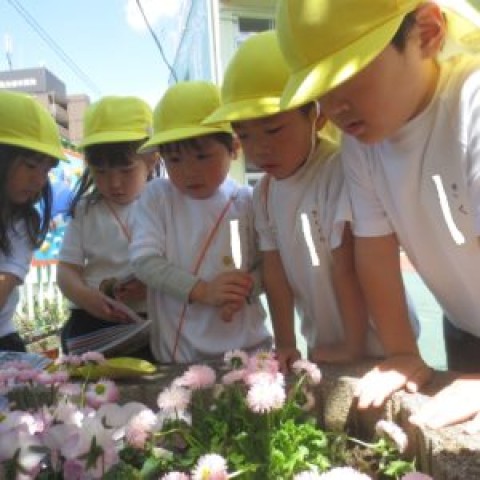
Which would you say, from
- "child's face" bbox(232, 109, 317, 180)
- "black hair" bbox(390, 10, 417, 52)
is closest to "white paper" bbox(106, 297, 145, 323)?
"child's face" bbox(232, 109, 317, 180)

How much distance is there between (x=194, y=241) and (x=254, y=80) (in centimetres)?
51

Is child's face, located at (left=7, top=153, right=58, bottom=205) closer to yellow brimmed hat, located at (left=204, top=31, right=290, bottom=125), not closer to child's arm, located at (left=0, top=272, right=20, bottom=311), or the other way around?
child's arm, located at (left=0, top=272, right=20, bottom=311)

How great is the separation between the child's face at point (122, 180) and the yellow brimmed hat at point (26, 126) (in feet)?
0.48

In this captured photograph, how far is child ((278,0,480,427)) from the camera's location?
3.53 ft

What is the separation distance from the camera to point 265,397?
41.3 inches

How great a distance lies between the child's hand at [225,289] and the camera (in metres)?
1.64

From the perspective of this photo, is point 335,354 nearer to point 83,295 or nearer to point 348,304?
point 348,304

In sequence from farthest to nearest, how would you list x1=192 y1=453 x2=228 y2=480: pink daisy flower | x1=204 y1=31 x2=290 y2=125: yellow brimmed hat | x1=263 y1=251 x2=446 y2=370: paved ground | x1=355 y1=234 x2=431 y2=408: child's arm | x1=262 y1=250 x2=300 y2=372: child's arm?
x1=263 y1=251 x2=446 y2=370: paved ground → x1=262 y1=250 x2=300 y2=372: child's arm → x1=204 y1=31 x2=290 y2=125: yellow brimmed hat → x1=355 y1=234 x2=431 y2=408: child's arm → x1=192 y1=453 x2=228 y2=480: pink daisy flower

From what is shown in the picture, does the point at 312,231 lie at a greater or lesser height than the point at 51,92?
lesser

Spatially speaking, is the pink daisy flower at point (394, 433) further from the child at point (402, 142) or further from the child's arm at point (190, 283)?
the child's arm at point (190, 283)

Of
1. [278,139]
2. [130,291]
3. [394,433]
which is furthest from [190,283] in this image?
[394,433]

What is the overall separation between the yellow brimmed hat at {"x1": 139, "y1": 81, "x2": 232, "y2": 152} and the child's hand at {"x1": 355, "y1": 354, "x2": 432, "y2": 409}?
776 millimetres

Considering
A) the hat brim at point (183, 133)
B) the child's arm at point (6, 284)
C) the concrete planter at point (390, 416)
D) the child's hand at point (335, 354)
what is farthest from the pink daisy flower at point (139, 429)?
the child's arm at point (6, 284)

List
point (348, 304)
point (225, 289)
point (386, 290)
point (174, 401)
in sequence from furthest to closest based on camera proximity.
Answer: point (225, 289)
point (348, 304)
point (386, 290)
point (174, 401)
